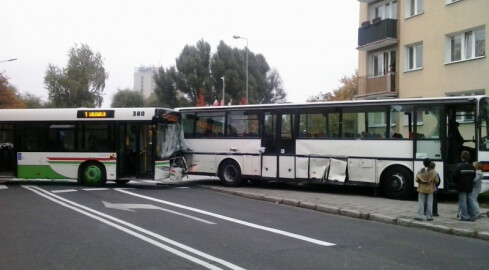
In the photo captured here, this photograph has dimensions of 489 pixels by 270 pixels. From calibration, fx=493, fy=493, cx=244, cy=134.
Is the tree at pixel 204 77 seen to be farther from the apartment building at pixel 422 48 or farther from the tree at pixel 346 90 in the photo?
the apartment building at pixel 422 48

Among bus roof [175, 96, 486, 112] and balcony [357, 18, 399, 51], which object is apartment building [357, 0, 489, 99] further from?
bus roof [175, 96, 486, 112]

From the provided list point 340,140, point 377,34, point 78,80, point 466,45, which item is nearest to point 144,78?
point 78,80

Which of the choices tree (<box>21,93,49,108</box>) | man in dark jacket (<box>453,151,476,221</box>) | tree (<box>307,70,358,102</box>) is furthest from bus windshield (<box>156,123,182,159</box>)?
tree (<box>21,93,49,108</box>)

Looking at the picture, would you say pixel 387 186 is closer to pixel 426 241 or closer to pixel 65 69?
pixel 426 241

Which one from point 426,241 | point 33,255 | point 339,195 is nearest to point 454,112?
point 339,195

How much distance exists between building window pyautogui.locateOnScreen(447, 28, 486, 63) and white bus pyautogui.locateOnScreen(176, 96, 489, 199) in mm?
9750

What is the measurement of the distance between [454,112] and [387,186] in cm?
301

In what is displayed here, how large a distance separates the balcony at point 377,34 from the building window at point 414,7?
0.89 m

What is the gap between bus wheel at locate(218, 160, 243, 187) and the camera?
61.4ft

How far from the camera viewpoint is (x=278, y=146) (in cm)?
1784

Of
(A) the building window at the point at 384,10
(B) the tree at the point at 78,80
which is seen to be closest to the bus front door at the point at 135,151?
(A) the building window at the point at 384,10

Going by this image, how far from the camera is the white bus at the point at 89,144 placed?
60.8 feet

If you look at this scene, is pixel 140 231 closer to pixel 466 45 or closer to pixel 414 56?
pixel 466 45

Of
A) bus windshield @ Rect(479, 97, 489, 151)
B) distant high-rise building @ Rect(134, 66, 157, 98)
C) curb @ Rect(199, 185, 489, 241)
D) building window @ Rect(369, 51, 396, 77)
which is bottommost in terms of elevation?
curb @ Rect(199, 185, 489, 241)
